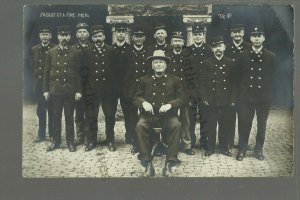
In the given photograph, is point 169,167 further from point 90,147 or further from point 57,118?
point 57,118

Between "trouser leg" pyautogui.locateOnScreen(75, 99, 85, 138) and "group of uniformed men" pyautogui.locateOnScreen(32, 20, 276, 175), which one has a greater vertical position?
"group of uniformed men" pyautogui.locateOnScreen(32, 20, 276, 175)

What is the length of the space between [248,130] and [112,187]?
88cm

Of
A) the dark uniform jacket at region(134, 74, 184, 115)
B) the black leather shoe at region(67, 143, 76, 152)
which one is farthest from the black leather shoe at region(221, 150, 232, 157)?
the black leather shoe at region(67, 143, 76, 152)

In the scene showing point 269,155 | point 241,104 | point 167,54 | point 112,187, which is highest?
point 167,54

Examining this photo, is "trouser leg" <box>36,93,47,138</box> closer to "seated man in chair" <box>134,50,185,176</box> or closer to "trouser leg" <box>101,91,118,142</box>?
"trouser leg" <box>101,91,118,142</box>

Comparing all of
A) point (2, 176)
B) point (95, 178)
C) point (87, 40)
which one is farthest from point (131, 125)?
point (2, 176)

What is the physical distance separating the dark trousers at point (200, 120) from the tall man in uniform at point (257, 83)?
0.22 metres

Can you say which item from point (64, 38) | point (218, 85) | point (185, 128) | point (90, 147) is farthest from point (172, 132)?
point (64, 38)

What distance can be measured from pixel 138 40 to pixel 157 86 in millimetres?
298

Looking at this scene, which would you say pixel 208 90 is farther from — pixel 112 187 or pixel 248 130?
pixel 112 187

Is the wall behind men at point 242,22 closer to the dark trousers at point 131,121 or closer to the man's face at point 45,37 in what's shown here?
the man's face at point 45,37

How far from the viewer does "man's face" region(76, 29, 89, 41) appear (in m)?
3.03

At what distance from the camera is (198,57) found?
303 centimetres

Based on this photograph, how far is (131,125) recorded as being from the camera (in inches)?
119
